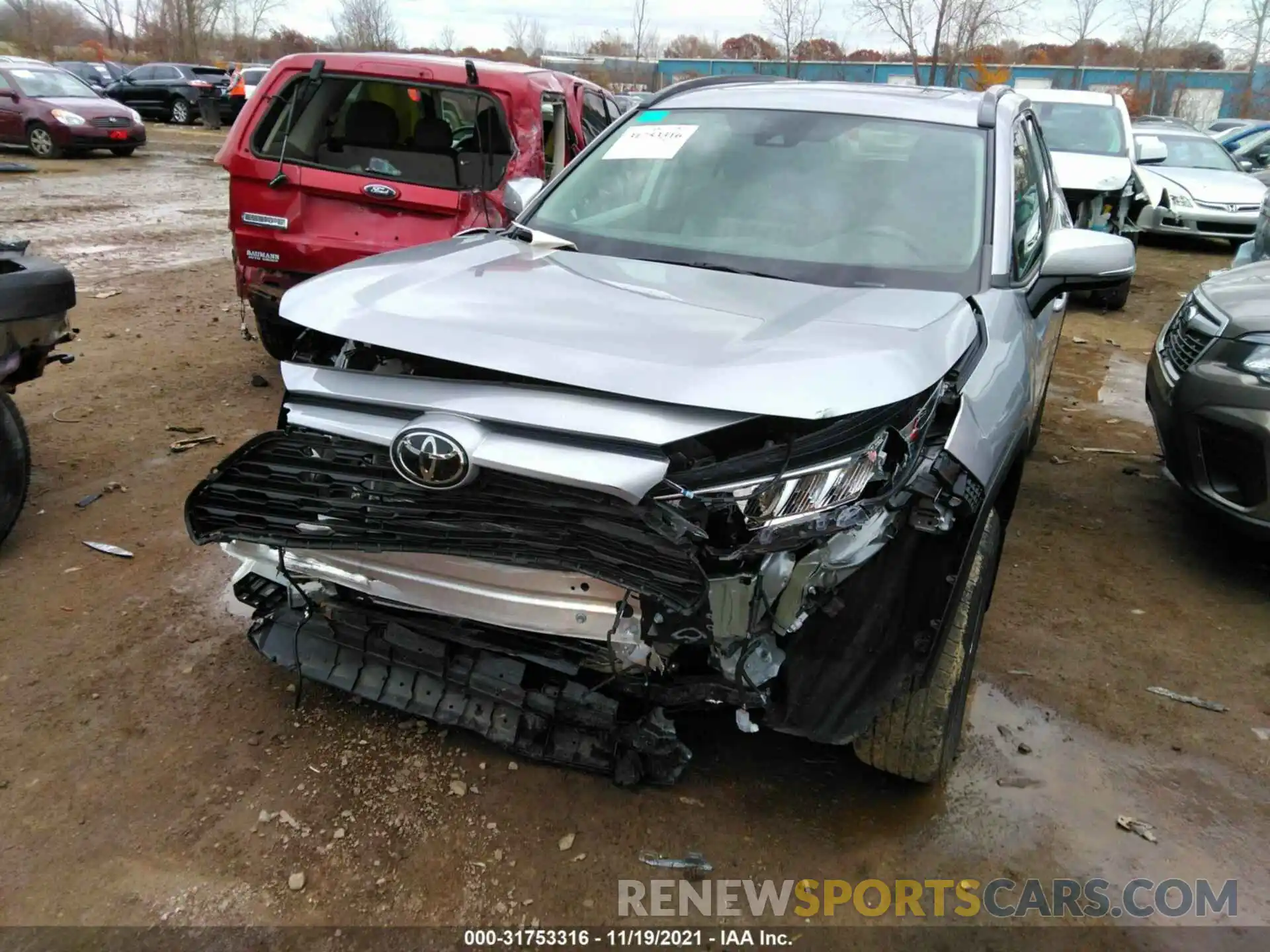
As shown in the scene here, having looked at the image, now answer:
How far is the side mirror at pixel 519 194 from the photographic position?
3656 mm

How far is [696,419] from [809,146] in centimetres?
174

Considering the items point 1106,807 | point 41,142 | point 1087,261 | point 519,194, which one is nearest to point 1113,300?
point 1087,261

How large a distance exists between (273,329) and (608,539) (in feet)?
13.8

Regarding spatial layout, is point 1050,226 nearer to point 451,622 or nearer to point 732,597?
point 732,597

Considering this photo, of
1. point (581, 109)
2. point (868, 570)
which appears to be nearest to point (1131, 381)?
point (581, 109)

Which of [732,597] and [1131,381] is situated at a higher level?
[732,597]

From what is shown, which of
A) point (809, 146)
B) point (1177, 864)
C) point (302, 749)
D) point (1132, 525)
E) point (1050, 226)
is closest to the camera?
point (1177, 864)

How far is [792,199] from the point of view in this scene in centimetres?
312

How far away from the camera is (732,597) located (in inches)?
80.0

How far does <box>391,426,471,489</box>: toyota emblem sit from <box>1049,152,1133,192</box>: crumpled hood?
8.25m

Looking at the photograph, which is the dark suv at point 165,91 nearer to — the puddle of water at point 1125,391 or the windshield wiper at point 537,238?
the puddle of water at point 1125,391

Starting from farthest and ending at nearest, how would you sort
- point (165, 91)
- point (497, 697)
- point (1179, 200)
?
point (165, 91)
point (1179, 200)
point (497, 697)

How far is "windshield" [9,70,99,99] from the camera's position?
611 inches

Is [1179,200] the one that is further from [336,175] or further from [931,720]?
[931,720]
